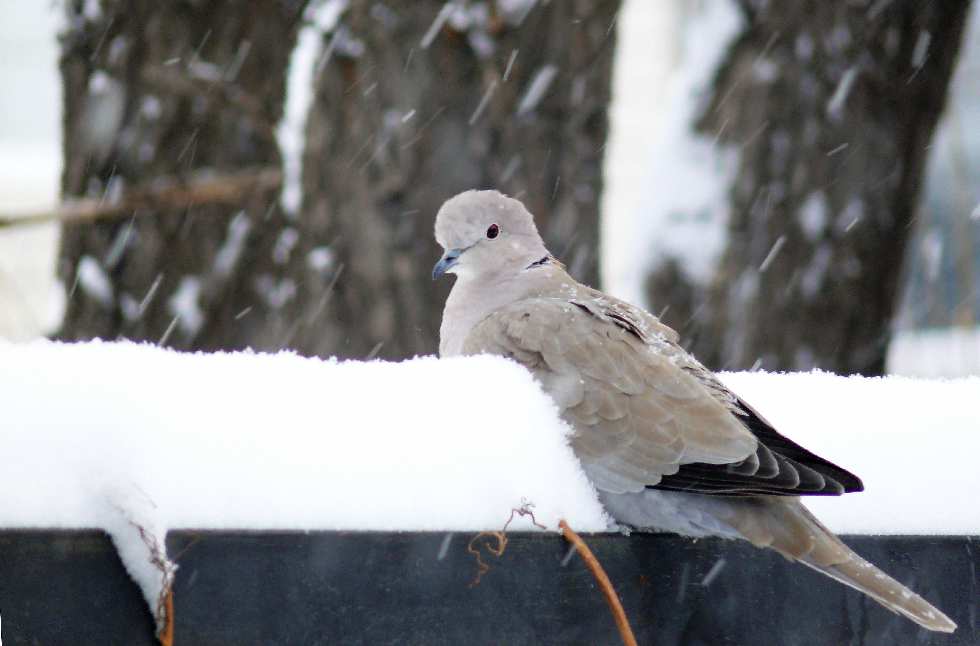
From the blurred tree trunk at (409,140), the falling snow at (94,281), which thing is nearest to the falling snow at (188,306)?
the falling snow at (94,281)

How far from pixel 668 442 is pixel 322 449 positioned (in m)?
0.78

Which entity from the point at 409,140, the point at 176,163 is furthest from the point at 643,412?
the point at 176,163

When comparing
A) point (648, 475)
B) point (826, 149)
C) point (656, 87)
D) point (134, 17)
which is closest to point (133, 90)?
point (134, 17)

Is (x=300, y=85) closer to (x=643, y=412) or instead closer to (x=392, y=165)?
(x=392, y=165)

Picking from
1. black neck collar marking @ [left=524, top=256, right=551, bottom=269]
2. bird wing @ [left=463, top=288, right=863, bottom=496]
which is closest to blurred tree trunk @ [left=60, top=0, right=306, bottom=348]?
black neck collar marking @ [left=524, top=256, right=551, bottom=269]

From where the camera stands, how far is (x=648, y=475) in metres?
1.93

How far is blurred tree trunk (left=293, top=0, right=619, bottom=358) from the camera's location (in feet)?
13.4

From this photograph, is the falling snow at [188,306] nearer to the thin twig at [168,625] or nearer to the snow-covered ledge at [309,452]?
the snow-covered ledge at [309,452]

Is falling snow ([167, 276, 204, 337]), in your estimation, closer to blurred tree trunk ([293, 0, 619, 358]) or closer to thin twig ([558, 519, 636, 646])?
blurred tree trunk ([293, 0, 619, 358])

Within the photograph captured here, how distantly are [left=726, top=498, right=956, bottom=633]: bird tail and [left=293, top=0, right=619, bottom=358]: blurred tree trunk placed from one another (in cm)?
246

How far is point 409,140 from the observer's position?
4.12 metres

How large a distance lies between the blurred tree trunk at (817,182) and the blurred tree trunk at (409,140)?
1.08m

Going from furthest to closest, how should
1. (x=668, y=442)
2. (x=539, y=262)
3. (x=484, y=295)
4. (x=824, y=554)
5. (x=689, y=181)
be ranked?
1. (x=689, y=181)
2. (x=539, y=262)
3. (x=484, y=295)
4. (x=668, y=442)
5. (x=824, y=554)

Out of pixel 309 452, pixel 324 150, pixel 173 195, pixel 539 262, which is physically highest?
pixel 309 452
